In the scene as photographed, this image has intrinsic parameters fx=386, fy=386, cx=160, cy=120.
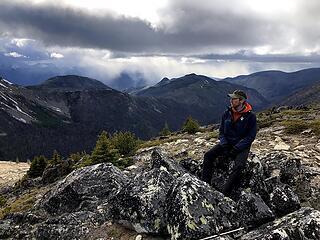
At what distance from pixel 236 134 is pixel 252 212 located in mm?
3425

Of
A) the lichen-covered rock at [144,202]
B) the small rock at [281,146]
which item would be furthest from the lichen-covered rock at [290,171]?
the small rock at [281,146]

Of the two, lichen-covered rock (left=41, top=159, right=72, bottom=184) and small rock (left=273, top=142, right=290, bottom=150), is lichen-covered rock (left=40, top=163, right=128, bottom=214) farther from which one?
lichen-covered rock (left=41, top=159, right=72, bottom=184)

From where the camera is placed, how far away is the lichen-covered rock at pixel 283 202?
1407 cm

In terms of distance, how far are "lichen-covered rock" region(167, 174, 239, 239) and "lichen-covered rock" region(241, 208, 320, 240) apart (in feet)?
3.26

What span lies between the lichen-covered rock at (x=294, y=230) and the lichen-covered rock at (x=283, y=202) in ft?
5.44

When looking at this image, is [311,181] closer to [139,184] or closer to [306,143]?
[139,184]

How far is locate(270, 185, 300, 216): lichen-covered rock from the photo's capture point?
1407cm

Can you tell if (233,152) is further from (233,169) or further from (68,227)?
(68,227)

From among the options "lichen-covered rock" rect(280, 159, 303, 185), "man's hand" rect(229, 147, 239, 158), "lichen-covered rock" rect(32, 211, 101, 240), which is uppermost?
Answer: "man's hand" rect(229, 147, 239, 158)

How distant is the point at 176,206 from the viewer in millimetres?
12938

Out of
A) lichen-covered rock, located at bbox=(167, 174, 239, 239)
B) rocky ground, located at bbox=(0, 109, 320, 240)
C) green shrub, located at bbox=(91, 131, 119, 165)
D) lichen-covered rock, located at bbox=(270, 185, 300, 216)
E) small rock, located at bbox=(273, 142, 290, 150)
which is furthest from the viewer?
green shrub, located at bbox=(91, 131, 119, 165)

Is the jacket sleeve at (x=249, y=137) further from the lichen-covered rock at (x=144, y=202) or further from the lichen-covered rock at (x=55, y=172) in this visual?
the lichen-covered rock at (x=55, y=172)

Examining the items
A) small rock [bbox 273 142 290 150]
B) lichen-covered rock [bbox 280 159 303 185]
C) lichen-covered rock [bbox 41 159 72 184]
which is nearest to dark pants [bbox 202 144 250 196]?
lichen-covered rock [bbox 280 159 303 185]

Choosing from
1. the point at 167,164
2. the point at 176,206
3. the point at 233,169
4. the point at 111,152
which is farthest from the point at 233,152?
the point at 111,152
